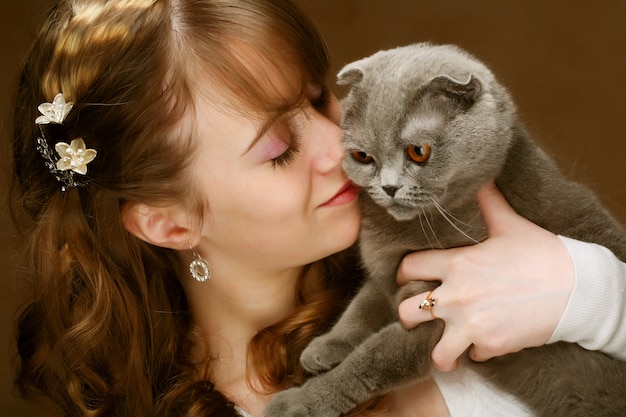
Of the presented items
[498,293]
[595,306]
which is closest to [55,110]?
[498,293]

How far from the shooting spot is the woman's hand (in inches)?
46.3

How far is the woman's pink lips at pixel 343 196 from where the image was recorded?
1.32m

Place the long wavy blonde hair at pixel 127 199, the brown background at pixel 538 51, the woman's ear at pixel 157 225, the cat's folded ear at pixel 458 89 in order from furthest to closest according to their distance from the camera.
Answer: the brown background at pixel 538 51
the woman's ear at pixel 157 225
the long wavy blonde hair at pixel 127 199
the cat's folded ear at pixel 458 89

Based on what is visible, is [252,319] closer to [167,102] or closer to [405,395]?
[405,395]

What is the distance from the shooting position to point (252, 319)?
153 centimetres

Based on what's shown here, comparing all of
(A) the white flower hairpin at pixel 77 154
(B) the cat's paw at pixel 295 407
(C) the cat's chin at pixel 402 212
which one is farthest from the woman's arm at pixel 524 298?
(A) the white flower hairpin at pixel 77 154

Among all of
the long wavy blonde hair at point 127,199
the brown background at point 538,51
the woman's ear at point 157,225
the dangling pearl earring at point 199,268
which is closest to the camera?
the long wavy blonde hair at point 127,199

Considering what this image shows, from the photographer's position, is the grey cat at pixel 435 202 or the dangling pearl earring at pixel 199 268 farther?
the dangling pearl earring at pixel 199 268

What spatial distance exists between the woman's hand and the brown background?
3.76ft

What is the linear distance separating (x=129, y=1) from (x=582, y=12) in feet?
5.23

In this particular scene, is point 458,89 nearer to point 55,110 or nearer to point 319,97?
point 319,97

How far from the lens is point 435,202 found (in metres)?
1.21

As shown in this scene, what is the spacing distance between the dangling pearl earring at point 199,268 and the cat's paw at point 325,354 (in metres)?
0.27

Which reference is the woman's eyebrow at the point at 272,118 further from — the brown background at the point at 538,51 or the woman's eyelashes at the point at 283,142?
the brown background at the point at 538,51
